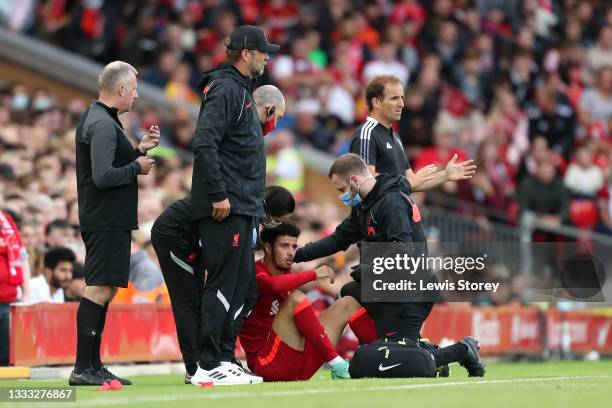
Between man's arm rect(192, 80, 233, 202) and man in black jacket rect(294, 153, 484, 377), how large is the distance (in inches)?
46.3

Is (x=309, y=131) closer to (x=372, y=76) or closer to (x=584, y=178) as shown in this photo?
(x=372, y=76)

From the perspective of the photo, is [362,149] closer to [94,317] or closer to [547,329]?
[94,317]

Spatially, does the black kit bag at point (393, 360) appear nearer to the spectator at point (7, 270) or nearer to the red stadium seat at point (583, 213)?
the spectator at point (7, 270)

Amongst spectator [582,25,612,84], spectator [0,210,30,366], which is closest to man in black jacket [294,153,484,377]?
spectator [0,210,30,366]

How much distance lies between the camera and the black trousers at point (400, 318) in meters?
11.0

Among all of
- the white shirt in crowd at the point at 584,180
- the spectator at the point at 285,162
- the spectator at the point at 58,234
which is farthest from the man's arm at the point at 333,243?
the white shirt in crowd at the point at 584,180

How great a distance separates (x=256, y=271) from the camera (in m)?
11.2

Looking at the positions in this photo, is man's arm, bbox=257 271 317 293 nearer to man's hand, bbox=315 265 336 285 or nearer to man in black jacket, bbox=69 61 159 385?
man's hand, bbox=315 265 336 285

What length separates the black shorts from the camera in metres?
10.5

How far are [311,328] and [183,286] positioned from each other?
1009 millimetres

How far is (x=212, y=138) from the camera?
33.6 ft

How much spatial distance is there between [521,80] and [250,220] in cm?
1565

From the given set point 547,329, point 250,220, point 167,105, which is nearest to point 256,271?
point 250,220

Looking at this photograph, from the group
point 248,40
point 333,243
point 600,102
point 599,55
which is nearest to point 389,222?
point 333,243
